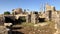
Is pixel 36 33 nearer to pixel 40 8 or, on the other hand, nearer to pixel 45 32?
pixel 45 32

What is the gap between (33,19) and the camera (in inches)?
788

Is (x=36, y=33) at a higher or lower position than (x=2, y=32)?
lower

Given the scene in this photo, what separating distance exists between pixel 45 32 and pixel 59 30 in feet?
5.29

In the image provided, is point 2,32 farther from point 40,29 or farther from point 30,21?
point 30,21

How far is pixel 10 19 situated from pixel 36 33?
8.51m

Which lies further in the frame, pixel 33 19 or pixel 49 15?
pixel 49 15

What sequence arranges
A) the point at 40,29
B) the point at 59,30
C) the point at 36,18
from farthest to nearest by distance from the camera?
1. the point at 36,18
2. the point at 40,29
3. the point at 59,30

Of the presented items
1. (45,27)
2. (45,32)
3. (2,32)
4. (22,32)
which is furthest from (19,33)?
(2,32)

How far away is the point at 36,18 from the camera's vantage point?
20.0 meters

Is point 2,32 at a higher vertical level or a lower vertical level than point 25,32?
higher

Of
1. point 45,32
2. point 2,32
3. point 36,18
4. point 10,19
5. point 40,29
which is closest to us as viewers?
point 2,32

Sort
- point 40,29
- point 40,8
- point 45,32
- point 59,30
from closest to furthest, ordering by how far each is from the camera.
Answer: point 59,30 < point 45,32 < point 40,29 < point 40,8

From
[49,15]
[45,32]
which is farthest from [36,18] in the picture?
[45,32]

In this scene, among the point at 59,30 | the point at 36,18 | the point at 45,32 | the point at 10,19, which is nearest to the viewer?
the point at 59,30
